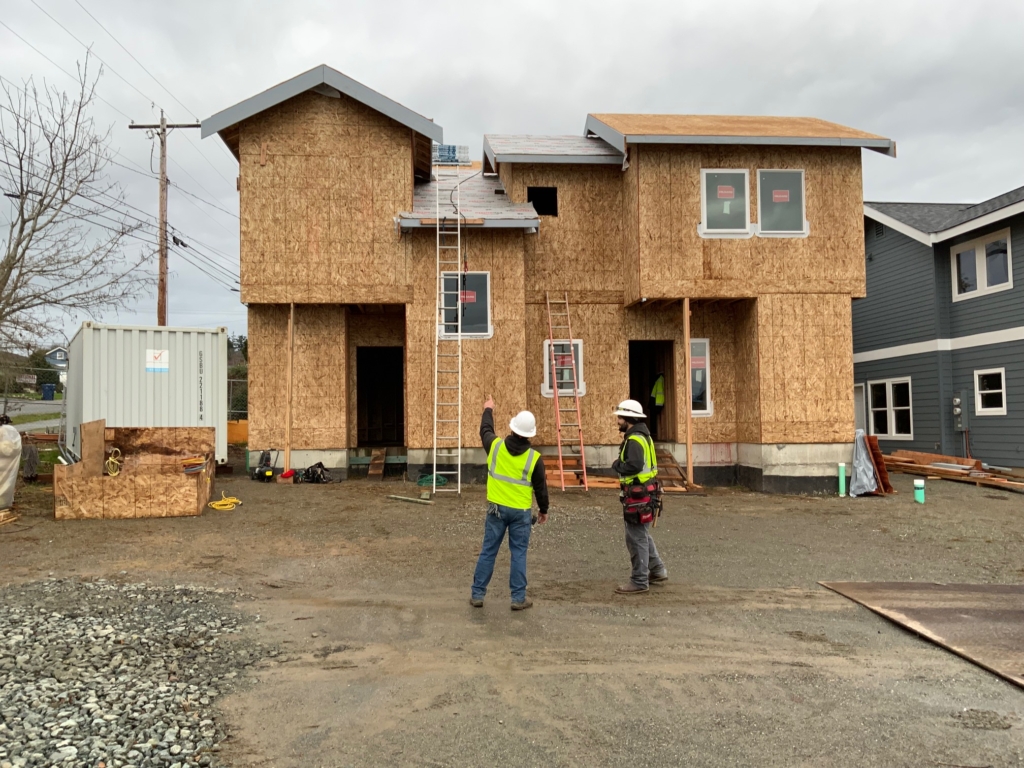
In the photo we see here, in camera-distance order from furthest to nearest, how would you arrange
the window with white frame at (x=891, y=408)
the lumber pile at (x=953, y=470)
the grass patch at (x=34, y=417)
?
the grass patch at (x=34, y=417)
the window with white frame at (x=891, y=408)
the lumber pile at (x=953, y=470)

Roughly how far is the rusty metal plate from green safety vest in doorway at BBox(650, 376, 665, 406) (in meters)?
8.78

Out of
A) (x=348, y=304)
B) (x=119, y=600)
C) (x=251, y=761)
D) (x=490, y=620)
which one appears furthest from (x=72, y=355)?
(x=251, y=761)

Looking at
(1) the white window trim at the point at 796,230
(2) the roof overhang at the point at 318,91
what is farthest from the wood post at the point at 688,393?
(2) the roof overhang at the point at 318,91

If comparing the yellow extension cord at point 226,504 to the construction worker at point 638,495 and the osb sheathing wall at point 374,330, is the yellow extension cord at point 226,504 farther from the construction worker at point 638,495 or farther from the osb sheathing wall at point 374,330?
the construction worker at point 638,495

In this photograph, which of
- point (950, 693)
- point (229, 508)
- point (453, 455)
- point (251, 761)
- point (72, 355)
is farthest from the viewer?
point (72, 355)

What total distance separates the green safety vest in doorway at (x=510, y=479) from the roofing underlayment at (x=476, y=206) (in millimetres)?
8044

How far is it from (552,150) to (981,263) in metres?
11.3

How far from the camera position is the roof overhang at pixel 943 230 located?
611 inches

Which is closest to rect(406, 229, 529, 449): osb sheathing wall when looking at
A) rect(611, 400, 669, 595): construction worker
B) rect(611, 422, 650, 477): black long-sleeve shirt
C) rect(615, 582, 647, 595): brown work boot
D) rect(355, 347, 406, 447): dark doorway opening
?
rect(355, 347, 406, 447): dark doorway opening

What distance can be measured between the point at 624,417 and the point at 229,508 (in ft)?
23.4

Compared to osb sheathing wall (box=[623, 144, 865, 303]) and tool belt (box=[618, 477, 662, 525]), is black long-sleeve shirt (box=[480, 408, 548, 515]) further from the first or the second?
osb sheathing wall (box=[623, 144, 865, 303])

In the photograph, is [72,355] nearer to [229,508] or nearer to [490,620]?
[229,508]

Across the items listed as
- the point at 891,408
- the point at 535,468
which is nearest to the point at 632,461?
the point at 535,468

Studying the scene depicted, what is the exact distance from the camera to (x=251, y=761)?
365 centimetres
